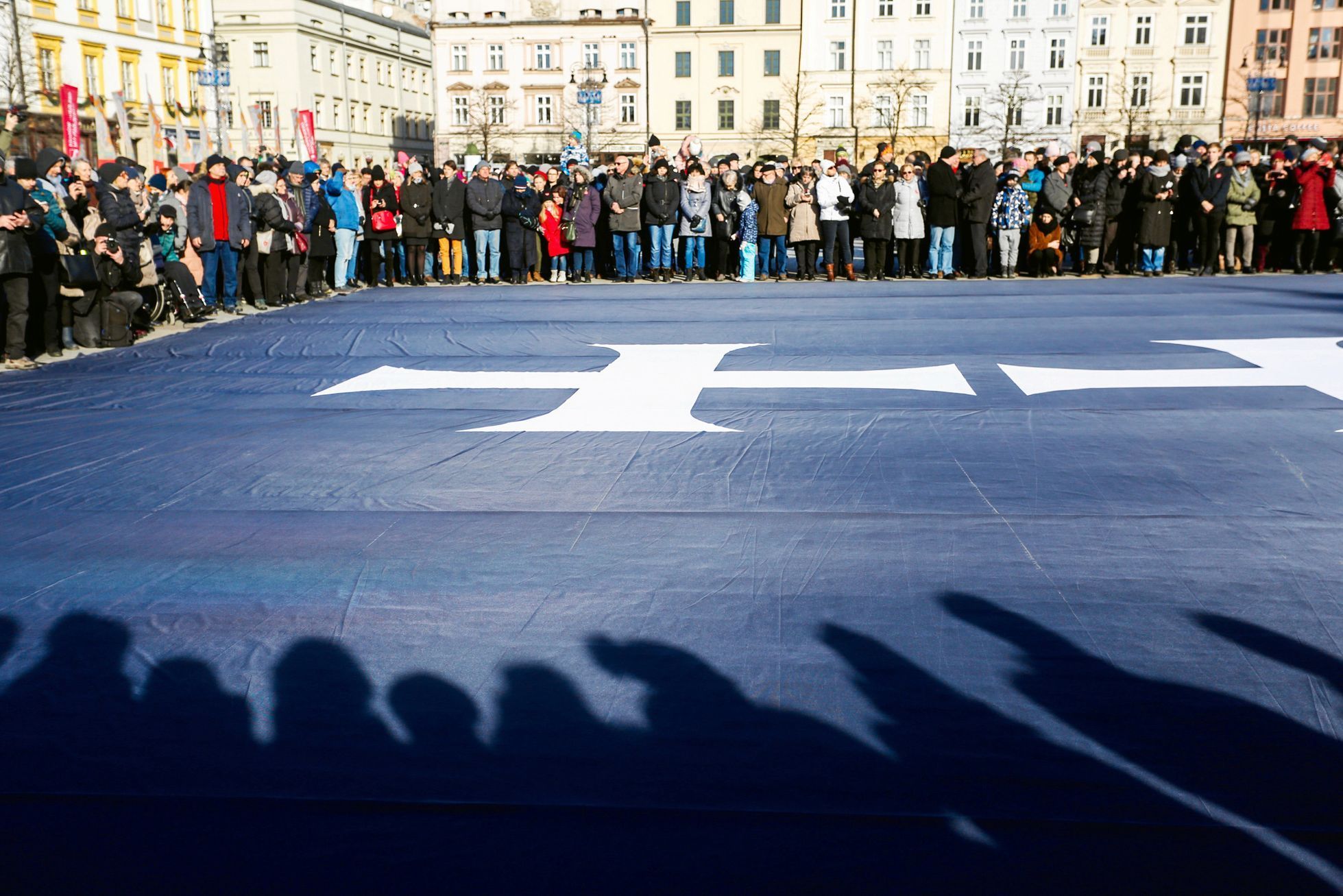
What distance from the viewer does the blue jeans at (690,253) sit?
20375 millimetres

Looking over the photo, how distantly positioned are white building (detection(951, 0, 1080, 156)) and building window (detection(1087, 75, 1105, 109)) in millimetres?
875

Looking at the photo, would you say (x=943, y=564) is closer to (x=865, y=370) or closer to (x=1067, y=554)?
(x=1067, y=554)

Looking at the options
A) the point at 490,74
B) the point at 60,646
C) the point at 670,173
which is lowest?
the point at 60,646

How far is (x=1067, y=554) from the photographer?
5699 millimetres

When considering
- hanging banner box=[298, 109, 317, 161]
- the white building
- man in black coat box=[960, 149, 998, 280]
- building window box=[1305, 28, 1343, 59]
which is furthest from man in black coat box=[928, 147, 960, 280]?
building window box=[1305, 28, 1343, 59]

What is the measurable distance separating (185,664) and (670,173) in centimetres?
1639

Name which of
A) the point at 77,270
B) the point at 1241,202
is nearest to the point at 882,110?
the point at 1241,202

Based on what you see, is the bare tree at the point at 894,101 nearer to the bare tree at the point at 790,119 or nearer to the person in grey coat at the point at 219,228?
the bare tree at the point at 790,119

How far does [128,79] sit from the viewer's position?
60.8m

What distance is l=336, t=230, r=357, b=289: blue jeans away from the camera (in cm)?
1961

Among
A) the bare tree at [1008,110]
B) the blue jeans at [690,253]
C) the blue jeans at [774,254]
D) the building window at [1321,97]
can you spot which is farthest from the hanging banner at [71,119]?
the building window at [1321,97]

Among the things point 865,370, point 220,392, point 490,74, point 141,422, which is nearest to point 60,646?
point 141,422

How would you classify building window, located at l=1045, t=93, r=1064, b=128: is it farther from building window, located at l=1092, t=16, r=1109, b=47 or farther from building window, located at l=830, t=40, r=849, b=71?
building window, located at l=830, t=40, r=849, b=71

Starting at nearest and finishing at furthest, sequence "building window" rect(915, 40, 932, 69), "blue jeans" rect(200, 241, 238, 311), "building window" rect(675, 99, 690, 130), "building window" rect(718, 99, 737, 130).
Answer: "blue jeans" rect(200, 241, 238, 311)
"building window" rect(915, 40, 932, 69)
"building window" rect(718, 99, 737, 130)
"building window" rect(675, 99, 690, 130)
